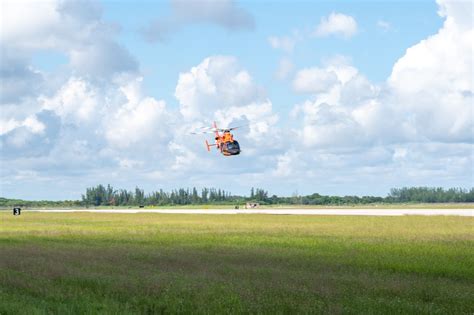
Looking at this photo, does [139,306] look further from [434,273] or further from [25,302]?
[434,273]

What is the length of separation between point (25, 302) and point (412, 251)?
22.2 metres

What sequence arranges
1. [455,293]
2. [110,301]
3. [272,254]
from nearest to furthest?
1. [110,301]
2. [455,293]
3. [272,254]

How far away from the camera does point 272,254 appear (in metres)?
34.1

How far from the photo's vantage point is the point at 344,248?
37.9 m

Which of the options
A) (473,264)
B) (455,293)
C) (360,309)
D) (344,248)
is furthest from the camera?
(344,248)

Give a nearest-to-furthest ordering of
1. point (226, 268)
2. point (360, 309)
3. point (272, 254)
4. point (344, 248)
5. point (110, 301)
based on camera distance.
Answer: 1. point (360, 309)
2. point (110, 301)
3. point (226, 268)
4. point (272, 254)
5. point (344, 248)

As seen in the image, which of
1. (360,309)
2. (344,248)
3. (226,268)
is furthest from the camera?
(344,248)

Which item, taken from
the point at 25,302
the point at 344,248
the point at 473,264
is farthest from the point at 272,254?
the point at 25,302

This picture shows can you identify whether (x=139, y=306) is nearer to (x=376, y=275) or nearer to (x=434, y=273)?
(x=376, y=275)

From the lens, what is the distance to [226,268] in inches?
1063

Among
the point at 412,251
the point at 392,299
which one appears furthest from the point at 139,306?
the point at 412,251

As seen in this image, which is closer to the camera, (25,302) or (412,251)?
(25,302)

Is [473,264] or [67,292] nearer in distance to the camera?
[67,292]

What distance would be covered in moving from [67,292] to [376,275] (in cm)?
1082
